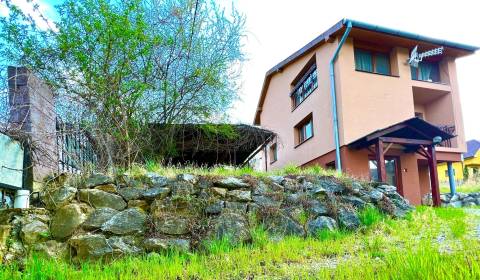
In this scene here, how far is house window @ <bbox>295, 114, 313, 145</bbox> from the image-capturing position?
49.5 feet

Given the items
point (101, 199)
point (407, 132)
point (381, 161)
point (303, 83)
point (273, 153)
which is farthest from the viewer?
point (273, 153)

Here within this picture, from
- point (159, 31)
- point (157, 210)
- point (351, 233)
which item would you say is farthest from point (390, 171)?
point (157, 210)

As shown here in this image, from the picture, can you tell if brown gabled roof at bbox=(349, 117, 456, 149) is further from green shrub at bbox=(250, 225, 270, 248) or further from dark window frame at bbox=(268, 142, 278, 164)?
dark window frame at bbox=(268, 142, 278, 164)

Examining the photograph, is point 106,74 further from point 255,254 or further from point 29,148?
point 255,254

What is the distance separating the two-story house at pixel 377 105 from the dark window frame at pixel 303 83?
0.14ft

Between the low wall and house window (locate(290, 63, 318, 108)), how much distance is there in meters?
8.40

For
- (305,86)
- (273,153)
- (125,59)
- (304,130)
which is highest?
(305,86)

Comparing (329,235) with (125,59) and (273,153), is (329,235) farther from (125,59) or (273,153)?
(273,153)

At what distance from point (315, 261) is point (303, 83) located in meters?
12.2

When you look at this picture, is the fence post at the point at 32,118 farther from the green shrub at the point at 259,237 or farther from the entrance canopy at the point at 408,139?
the entrance canopy at the point at 408,139

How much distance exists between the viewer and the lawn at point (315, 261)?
3061 millimetres

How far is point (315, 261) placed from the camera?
4.44m

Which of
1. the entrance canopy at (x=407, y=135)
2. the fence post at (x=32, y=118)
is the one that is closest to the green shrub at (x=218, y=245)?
the fence post at (x=32, y=118)

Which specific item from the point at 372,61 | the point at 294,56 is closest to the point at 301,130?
the point at 294,56
